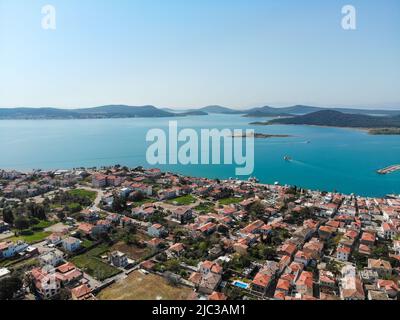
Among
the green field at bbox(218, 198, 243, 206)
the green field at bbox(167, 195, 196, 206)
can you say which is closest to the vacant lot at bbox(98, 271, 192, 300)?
the green field at bbox(167, 195, 196, 206)

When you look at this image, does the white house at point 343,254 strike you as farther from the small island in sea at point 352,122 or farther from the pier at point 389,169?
the small island in sea at point 352,122

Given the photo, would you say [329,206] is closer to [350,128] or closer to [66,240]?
[66,240]

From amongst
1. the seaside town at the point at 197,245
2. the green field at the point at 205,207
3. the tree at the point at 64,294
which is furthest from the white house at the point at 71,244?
the green field at the point at 205,207

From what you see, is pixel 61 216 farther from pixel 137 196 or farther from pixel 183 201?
pixel 183 201

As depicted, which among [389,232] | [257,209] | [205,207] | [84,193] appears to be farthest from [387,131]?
[84,193]

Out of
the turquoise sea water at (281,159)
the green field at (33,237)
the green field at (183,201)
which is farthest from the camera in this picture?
the turquoise sea water at (281,159)

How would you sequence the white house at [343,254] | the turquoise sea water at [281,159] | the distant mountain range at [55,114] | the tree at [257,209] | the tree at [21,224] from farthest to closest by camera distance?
the distant mountain range at [55,114] → the turquoise sea water at [281,159] → the tree at [257,209] → the tree at [21,224] → the white house at [343,254]
